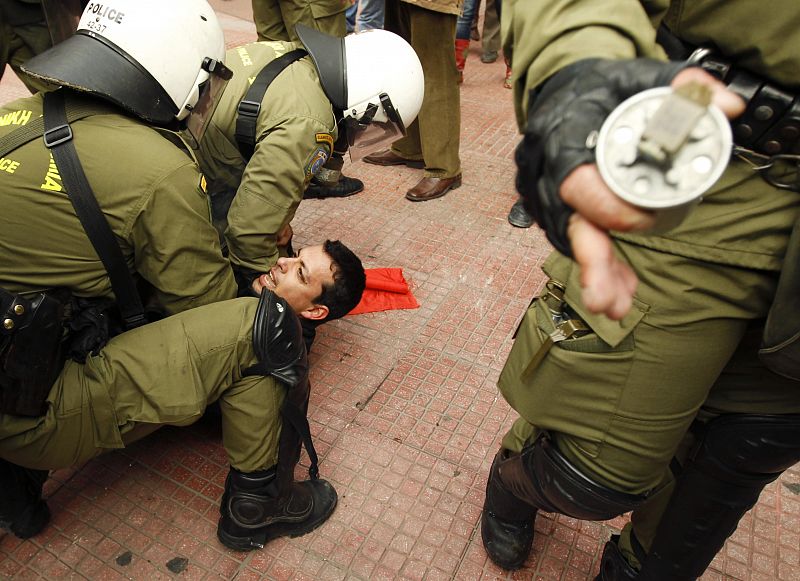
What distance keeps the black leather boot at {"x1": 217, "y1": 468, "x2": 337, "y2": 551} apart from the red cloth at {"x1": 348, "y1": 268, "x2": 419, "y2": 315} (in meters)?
1.09

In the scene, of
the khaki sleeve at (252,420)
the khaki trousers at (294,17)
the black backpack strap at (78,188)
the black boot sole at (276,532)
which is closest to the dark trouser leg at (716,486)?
the black boot sole at (276,532)

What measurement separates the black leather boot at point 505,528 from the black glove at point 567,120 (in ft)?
3.76

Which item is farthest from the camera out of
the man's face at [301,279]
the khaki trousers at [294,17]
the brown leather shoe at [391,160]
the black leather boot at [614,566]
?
the brown leather shoe at [391,160]

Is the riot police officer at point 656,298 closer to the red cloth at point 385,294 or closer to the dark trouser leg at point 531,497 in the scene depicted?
the dark trouser leg at point 531,497

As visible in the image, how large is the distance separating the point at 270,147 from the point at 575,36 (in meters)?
1.54

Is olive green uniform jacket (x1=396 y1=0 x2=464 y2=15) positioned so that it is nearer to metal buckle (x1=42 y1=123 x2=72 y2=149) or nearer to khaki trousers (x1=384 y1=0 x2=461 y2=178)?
khaki trousers (x1=384 y1=0 x2=461 y2=178)

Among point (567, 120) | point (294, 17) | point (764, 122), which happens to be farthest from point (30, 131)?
point (294, 17)

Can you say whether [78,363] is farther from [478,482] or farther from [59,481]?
[478,482]

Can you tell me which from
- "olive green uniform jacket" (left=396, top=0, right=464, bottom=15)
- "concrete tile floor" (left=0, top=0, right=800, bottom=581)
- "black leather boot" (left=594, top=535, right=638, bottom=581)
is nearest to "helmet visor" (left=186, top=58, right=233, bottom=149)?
"concrete tile floor" (left=0, top=0, right=800, bottom=581)

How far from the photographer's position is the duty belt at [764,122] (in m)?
0.99

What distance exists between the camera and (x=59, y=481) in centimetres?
200

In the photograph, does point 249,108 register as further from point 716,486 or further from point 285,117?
point 716,486

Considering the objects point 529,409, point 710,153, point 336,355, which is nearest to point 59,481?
point 336,355

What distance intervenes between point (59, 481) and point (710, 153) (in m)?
2.18
